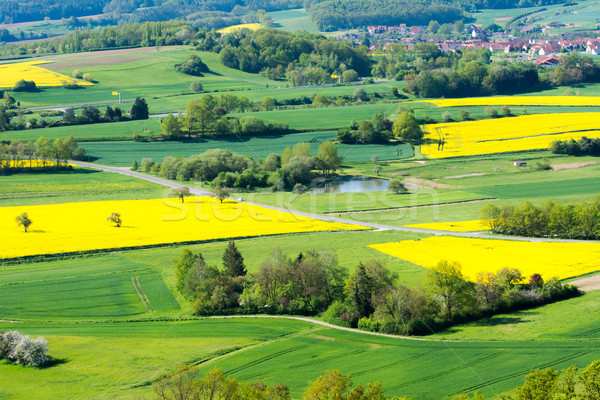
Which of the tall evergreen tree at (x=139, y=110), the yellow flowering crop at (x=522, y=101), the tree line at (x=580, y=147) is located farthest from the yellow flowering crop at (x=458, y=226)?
the tall evergreen tree at (x=139, y=110)

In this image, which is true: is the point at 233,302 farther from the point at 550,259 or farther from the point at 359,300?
the point at 550,259

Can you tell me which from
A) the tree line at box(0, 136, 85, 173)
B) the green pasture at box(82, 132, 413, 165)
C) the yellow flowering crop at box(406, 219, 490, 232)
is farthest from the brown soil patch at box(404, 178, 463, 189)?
the tree line at box(0, 136, 85, 173)

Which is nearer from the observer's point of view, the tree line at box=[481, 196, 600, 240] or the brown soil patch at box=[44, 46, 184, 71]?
the tree line at box=[481, 196, 600, 240]

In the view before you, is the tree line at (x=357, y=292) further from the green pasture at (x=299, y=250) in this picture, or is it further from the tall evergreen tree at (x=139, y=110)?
the tall evergreen tree at (x=139, y=110)

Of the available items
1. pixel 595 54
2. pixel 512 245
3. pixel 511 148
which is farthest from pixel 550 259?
pixel 595 54

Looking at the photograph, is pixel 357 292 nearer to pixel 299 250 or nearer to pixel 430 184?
pixel 299 250

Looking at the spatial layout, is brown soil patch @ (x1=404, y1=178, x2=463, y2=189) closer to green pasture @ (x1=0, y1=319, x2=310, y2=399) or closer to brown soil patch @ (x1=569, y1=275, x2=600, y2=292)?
brown soil patch @ (x1=569, y1=275, x2=600, y2=292)

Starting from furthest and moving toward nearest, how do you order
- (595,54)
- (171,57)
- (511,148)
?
(595,54) → (171,57) → (511,148)
